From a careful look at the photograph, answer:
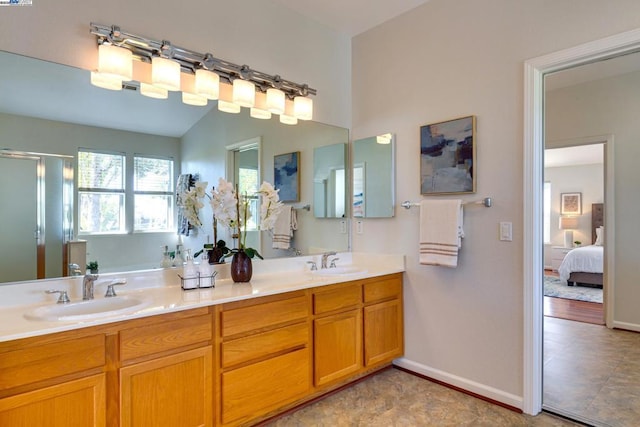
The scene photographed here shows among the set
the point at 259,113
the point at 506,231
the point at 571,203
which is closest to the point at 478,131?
the point at 506,231

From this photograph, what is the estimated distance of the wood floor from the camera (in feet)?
12.4

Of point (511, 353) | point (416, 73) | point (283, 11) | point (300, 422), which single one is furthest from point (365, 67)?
point (300, 422)

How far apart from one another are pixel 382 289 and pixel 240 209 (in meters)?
1.19

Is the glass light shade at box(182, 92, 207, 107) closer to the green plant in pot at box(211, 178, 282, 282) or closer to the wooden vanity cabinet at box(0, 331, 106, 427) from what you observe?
the green plant in pot at box(211, 178, 282, 282)

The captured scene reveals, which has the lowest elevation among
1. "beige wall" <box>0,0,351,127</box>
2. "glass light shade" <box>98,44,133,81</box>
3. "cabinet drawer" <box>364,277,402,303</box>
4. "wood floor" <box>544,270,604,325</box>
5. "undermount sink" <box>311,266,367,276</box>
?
"wood floor" <box>544,270,604,325</box>

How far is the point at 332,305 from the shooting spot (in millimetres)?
2346

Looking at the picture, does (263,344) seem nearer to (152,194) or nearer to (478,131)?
(152,194)

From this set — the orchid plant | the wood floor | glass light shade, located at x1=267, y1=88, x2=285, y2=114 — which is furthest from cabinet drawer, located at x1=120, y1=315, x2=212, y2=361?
the wood floor

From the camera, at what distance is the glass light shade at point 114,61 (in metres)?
1.81

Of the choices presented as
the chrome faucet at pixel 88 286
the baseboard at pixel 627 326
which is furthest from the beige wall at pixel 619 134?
the chrome faucet at pixel 88 286

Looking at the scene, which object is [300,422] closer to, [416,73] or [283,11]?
[416,73]

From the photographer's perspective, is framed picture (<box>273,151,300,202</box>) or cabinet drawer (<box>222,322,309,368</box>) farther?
framed picture (<box>273,151,300,202</box>)

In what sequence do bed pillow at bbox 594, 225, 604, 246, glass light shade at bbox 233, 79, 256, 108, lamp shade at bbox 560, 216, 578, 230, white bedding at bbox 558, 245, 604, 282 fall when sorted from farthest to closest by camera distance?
lamp shade at bbox 560, 216, 578, 230 → bed pillow at bbox 594, 225, 604, 246 → white bedding at bbox 558, 245, 604, 282 → glass light shade at bbox 233, 79, 256, 108

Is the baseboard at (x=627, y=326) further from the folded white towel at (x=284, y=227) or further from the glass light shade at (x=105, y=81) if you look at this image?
the glass light shade at (x=105, y=81)
